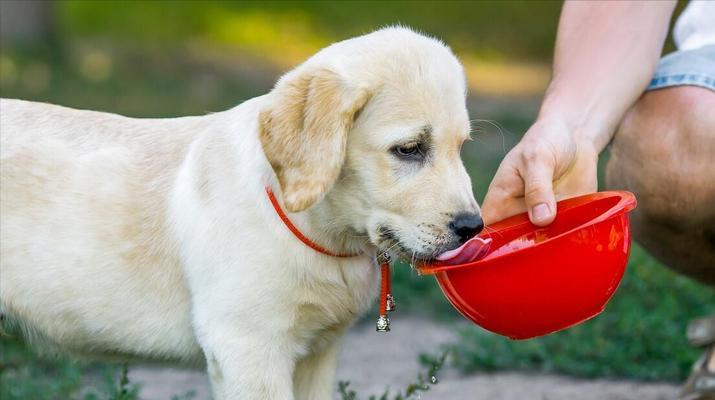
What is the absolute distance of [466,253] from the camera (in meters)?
2.77

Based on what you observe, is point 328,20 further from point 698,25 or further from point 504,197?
point 504,197

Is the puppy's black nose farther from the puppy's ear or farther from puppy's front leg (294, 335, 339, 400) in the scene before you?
puppy's front leg (294, 335, 339, 400)

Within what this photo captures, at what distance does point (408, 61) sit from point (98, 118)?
105cm

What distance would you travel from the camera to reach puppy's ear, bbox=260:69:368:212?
2672 mm

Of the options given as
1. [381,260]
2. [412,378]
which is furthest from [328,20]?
[381,260]

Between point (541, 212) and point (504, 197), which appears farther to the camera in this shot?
point (504, 197)

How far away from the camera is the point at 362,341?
4.72 m

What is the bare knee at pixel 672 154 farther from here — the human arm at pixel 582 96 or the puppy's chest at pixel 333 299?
the puppy's chest at pixel 333 299

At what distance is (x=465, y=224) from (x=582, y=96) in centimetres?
99

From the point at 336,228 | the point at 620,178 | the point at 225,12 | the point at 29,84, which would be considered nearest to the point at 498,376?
the point at 620,178

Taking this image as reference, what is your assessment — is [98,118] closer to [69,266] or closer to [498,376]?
[69,266]

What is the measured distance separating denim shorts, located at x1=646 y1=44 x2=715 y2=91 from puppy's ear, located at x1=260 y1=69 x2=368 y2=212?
54.0 inches

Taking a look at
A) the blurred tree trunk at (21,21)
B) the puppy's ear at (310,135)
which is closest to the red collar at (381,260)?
the puppy's ear at (310,135)

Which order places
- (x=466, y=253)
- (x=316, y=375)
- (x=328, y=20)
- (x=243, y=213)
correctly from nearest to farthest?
(x=466, y=253) → (x=243, y=213) → (x=316, y=375) → (x=328, y=20)
